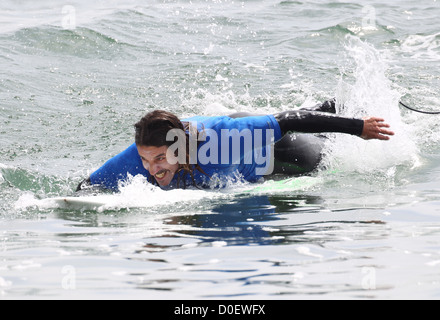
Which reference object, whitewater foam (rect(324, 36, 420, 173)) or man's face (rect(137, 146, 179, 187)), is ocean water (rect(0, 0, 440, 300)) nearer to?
whitewater foam (rect(324, 36, 420, 173))

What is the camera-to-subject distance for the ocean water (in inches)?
150

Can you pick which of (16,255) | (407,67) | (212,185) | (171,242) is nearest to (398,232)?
(171,242)

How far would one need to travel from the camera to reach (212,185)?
5.94 meters

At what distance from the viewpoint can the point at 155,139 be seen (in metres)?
5.32

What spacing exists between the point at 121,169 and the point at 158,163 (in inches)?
18.6

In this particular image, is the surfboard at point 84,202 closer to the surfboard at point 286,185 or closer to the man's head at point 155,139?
the man's head at point 155,139

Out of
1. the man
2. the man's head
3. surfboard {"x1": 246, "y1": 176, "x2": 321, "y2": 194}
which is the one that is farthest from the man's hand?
the man's head

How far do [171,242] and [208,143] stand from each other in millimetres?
1247

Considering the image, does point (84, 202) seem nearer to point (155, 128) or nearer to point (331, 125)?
point (155, 128)

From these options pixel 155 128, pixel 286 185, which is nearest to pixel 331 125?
pixel 286 185

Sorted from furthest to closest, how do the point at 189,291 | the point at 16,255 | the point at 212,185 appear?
the point at 212,185 → the point at 16,255 → the point at 189,291

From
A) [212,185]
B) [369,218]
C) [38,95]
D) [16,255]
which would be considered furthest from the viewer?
[38,95]

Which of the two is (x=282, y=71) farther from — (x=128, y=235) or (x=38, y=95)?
(x=128, y=235)

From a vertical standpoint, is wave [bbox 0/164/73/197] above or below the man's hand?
below
